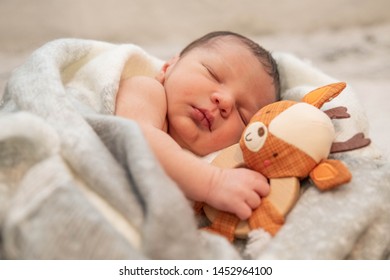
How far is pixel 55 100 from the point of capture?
0.74 metres

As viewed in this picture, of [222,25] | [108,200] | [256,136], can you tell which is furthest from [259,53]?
[222,25]

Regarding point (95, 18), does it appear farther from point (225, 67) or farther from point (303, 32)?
point (225, 67)

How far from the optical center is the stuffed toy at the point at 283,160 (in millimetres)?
750

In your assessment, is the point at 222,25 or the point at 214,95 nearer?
the point at 214,95

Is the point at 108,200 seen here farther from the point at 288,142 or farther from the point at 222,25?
the point at 222,25

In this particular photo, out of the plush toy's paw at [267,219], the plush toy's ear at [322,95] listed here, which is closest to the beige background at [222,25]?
the plush toy's ear at [322,95]

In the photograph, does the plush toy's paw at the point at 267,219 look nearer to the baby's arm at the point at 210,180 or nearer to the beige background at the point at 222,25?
the baby's arm at the point at 210,180

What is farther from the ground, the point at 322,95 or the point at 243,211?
the point at 322,95

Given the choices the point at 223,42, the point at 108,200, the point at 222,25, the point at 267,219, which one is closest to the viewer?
the point at 108,200

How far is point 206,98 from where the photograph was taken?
907 millimetres

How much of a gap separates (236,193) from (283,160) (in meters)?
0.10

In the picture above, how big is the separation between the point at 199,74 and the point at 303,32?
36.7 inches

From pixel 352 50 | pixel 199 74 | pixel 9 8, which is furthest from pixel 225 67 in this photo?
pixel 9 8

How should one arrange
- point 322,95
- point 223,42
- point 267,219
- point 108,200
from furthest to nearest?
1. point 223,42
2. point 322,95
3. point 267,219
4. point 108,200
